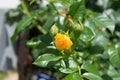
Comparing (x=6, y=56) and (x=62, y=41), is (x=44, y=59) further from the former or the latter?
(x=6, y=56)

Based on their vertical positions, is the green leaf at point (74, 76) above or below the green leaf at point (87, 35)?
below

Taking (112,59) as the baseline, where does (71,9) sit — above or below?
above

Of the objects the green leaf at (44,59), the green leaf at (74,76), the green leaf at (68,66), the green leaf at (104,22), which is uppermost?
the green leaf at (104,22)

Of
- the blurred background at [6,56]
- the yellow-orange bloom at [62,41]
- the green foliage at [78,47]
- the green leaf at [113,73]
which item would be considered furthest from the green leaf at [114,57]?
the blurred background at [6,56]

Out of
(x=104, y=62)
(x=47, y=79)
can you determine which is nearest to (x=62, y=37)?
Result: (x=104, y=62)

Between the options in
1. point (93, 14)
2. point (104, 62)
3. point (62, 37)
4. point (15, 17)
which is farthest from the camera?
point (15, 17)

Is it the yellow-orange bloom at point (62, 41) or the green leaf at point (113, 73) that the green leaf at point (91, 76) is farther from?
the green leaf at point (113, 73)

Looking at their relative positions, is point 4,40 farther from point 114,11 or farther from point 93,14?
point 93,14
